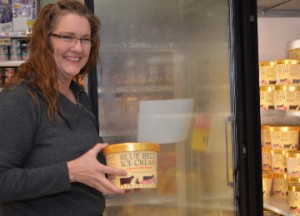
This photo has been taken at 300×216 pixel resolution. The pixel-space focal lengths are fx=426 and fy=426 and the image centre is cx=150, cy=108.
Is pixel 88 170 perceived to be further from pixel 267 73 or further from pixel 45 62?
pixel 267 73

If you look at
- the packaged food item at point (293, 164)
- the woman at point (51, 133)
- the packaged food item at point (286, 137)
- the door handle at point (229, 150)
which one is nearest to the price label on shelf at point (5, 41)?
the door handle at point (229, 150)

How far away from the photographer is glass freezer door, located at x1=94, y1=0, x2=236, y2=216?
7.38ft

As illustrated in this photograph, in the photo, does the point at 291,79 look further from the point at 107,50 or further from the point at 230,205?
the point at 107,50

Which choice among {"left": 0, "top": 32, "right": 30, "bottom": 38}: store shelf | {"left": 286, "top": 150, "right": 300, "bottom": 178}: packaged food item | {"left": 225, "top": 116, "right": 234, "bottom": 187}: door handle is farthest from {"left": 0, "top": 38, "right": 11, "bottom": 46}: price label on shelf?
{"left": 286, "top": 150, "right": 300, "bottom": 178}: packaged food item

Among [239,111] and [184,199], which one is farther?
[184,199]

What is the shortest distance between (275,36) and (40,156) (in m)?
2.20

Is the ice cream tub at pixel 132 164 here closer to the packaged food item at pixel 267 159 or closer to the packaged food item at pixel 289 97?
the packaged food item at pixel 289 97

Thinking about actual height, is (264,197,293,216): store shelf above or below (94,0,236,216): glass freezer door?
below

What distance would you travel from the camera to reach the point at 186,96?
241 centimetres

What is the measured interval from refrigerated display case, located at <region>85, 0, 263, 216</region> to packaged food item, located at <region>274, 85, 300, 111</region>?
44cm

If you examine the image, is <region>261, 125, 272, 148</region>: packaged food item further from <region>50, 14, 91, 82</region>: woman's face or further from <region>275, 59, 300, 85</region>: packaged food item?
<region>50, 14, 91, 82</region>: woman's face

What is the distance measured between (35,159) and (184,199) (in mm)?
1365

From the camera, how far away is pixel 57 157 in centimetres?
127

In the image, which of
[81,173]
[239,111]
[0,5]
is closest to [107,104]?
[239,111]
